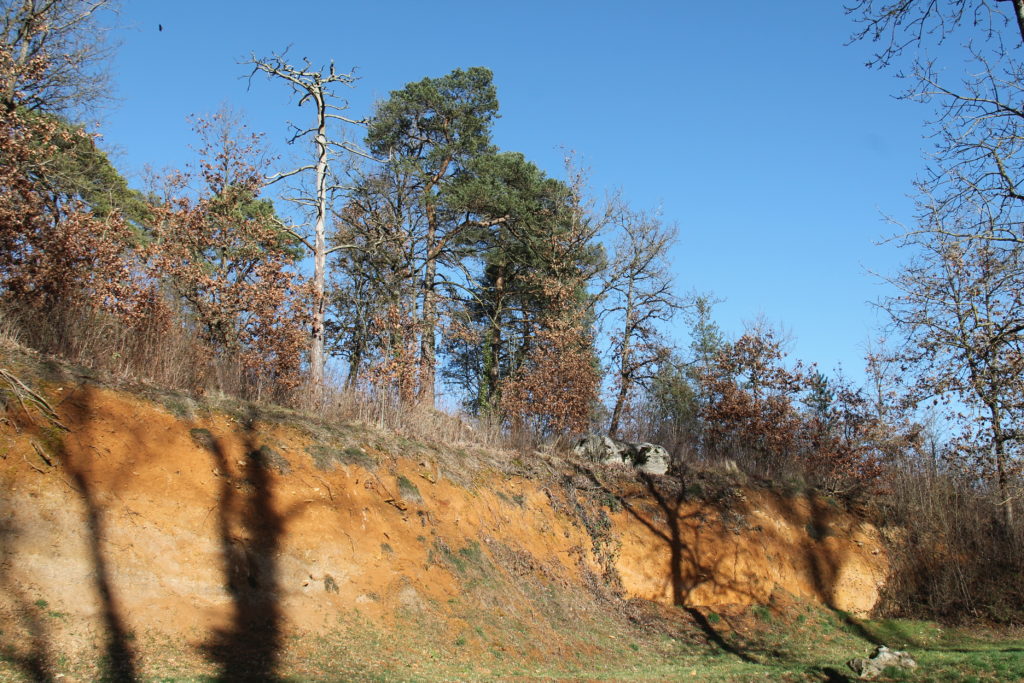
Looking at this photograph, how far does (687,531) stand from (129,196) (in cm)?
2293

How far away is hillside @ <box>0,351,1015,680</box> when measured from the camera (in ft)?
28.3

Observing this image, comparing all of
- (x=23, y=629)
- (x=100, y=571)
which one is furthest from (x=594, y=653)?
(x=23, y=629)

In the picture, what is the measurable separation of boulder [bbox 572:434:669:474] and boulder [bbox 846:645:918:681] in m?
8.71

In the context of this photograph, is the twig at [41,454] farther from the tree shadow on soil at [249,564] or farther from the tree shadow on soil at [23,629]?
the tree shadow on soil at [249,564]

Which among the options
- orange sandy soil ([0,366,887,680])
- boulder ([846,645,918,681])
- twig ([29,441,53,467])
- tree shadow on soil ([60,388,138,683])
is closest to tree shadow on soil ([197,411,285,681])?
orange sandy soil ([0,366,887,680])

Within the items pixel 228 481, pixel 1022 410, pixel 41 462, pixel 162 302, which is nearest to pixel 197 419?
pixel 228 481

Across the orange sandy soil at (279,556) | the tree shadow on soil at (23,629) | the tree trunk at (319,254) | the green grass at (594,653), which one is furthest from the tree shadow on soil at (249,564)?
the tree trunk at (319,254)

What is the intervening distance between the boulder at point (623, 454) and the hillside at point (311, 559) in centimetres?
206

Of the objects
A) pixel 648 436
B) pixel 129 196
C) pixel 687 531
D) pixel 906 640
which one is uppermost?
pixel 129 196

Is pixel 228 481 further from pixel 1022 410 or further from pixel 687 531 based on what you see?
pixel 1022 410

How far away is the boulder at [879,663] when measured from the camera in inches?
494

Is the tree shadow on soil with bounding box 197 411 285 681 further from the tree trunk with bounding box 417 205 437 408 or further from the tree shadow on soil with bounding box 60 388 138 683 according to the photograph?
the tree trunk with bounding box 417 205 437 408

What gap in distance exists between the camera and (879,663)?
12742mm

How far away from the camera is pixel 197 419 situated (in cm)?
1203
